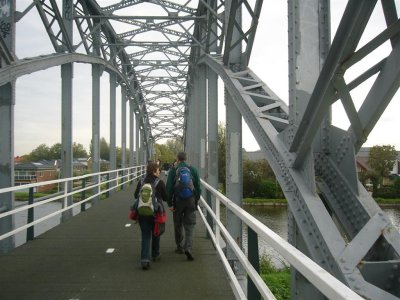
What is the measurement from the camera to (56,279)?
5.27 m

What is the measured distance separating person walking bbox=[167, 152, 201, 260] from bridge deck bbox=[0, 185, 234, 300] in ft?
1.06

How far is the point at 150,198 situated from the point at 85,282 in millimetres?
1287

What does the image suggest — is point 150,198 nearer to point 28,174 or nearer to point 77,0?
point 77,0

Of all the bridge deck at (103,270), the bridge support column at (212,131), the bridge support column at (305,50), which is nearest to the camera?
the bridge support column at (305,50)

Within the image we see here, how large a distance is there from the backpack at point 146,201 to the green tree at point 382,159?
128 feet

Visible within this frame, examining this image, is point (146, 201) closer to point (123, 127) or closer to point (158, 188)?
point (158, 188)

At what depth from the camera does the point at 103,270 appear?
570 centimetres

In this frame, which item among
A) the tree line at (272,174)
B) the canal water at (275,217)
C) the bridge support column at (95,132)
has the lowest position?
the canal water at (275,217)

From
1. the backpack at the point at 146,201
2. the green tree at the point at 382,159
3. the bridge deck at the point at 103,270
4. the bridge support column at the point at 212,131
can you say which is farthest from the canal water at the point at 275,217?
the backpack at the point at 146,201

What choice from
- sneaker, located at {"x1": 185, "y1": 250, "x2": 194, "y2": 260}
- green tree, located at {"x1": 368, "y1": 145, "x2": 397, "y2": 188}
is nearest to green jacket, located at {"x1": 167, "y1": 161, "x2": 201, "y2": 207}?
sneaker, located at {"x1": 185, "y1": 250, "x2": 194, "y2": 260}

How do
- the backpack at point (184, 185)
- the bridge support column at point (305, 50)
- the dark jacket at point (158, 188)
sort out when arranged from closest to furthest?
the bridge support column at point (305, 50)
the dark jacket at point (158, 188)
the backpack at point (184, 185)

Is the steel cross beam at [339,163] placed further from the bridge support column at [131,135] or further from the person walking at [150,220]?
the bridge support column at [131,135]

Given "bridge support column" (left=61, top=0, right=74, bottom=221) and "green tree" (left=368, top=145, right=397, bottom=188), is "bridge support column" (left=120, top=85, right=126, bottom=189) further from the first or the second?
"green tree" (left=368, top=145, right=397, bottom=188)

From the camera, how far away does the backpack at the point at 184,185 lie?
21.1ft
